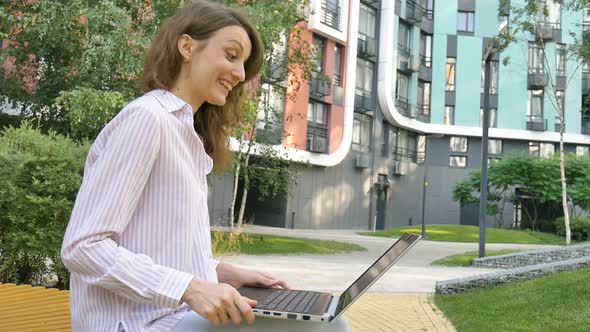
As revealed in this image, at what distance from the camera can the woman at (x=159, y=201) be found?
1.36 metres

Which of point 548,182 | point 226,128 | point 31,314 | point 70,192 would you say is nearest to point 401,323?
point 70,192

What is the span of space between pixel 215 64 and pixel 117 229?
0.54 m

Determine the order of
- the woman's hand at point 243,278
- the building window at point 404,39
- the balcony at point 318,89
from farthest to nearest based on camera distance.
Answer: the building window at point 404,39 < the balcony at point 318,89 < the woman's hand at point 243,278

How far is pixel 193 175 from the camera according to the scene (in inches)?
62.4

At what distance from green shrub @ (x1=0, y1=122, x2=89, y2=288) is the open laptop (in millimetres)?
4700

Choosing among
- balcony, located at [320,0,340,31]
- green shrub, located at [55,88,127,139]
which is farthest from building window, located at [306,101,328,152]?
green shrub, located at [55,88,127,139]

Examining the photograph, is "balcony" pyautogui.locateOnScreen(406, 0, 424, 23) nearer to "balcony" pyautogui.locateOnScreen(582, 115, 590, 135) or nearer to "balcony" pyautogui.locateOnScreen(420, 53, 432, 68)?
"balcony" pyautogui.locateOnScreen(420, 53, 432, 68)

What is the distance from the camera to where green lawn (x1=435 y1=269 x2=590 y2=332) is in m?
5.98

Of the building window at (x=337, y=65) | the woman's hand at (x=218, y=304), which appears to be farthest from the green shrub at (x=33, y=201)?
the building window at (x=337, y=65)

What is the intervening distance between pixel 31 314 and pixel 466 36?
40958 mm

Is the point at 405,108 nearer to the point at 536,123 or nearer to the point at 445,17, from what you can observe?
the point at 445,17

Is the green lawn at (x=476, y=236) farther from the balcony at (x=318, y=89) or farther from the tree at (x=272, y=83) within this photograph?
the tree at (x=272, y=83)

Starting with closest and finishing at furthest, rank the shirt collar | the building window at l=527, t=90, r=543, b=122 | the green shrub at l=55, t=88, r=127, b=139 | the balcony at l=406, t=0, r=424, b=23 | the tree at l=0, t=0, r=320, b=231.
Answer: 1. the shirt collar
2. the green shrub at l=55, t=88, r=127, b=139
3. the tree at l=0, t=0, r=320, b=231
4. the balcony at l=406, t=0, r=424, b=23
5. the building window at l=527, t=90, r=543, b=122

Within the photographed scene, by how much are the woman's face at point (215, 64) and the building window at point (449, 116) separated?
133 ft
